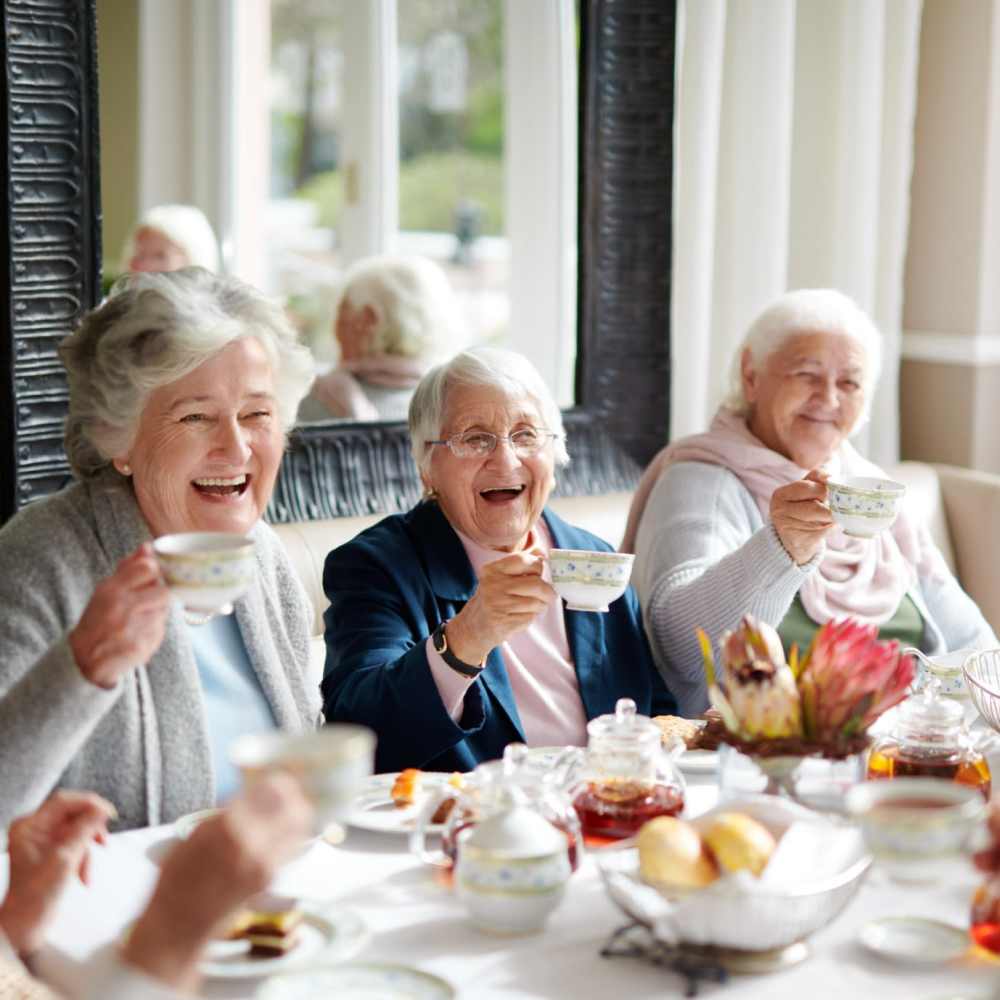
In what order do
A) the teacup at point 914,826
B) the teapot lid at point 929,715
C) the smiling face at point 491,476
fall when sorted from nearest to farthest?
the teacup at point 914,826
the teapot lid at point 929,715
the smiling face at point 491,476

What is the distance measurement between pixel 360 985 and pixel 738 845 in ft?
1.20

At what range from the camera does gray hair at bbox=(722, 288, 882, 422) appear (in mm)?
3182

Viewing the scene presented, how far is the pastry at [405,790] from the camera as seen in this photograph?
1855 mm

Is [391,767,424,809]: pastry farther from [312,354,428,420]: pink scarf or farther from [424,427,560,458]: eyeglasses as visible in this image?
[312,354,428,420]: pink scarf

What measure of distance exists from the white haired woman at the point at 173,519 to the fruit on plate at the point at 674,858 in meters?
0.79

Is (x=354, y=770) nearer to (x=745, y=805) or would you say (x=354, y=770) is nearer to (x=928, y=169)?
(x=745, y=805)

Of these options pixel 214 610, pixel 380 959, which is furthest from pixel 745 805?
pixel 214 610

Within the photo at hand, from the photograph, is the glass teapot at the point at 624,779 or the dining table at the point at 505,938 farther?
the glass teapot at the point at 624,779

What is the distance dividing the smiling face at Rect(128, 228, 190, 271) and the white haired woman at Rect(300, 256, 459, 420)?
39cm

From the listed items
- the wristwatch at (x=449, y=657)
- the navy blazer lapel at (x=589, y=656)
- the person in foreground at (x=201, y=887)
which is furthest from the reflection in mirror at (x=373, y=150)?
the person in foreground at (x=201, y=887)

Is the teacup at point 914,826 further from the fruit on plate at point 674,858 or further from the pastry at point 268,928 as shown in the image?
the pastry at point 268,928

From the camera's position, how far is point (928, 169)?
4270mm

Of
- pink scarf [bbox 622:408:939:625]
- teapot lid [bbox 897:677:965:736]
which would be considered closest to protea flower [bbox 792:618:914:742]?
teapot lid [bbox 897:677:965:736]

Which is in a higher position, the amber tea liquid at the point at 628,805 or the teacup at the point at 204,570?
the teacup at the point at 204,570
